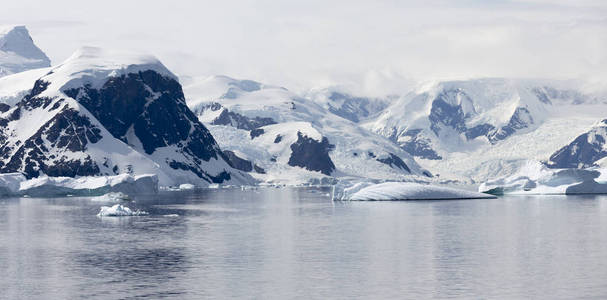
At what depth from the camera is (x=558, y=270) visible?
7494cm

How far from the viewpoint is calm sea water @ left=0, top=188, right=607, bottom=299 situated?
66062mm

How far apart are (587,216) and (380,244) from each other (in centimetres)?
5505

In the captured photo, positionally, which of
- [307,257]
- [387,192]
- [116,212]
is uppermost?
[387,192]

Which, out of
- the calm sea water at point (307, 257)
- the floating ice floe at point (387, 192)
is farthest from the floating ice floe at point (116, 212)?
the floating ice floe at point (387, 192)

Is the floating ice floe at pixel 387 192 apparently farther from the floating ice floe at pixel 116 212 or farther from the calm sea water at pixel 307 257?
the floating ice floe at pixel 116 212

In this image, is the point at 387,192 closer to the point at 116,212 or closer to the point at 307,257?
the point at 116,212

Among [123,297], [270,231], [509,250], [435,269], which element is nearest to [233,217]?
[270,231]

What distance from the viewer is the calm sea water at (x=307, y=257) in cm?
6606

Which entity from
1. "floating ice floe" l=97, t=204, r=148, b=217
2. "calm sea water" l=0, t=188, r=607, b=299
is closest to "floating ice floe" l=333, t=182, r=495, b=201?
"calm sea water" l=0, t=188, r=607, b=299

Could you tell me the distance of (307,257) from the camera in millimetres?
84875

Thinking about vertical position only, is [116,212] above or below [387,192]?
below

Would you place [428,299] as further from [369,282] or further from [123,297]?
[123,297]

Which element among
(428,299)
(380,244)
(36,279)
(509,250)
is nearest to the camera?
(428,299)

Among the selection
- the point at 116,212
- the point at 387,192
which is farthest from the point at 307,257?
the point at 387,192
